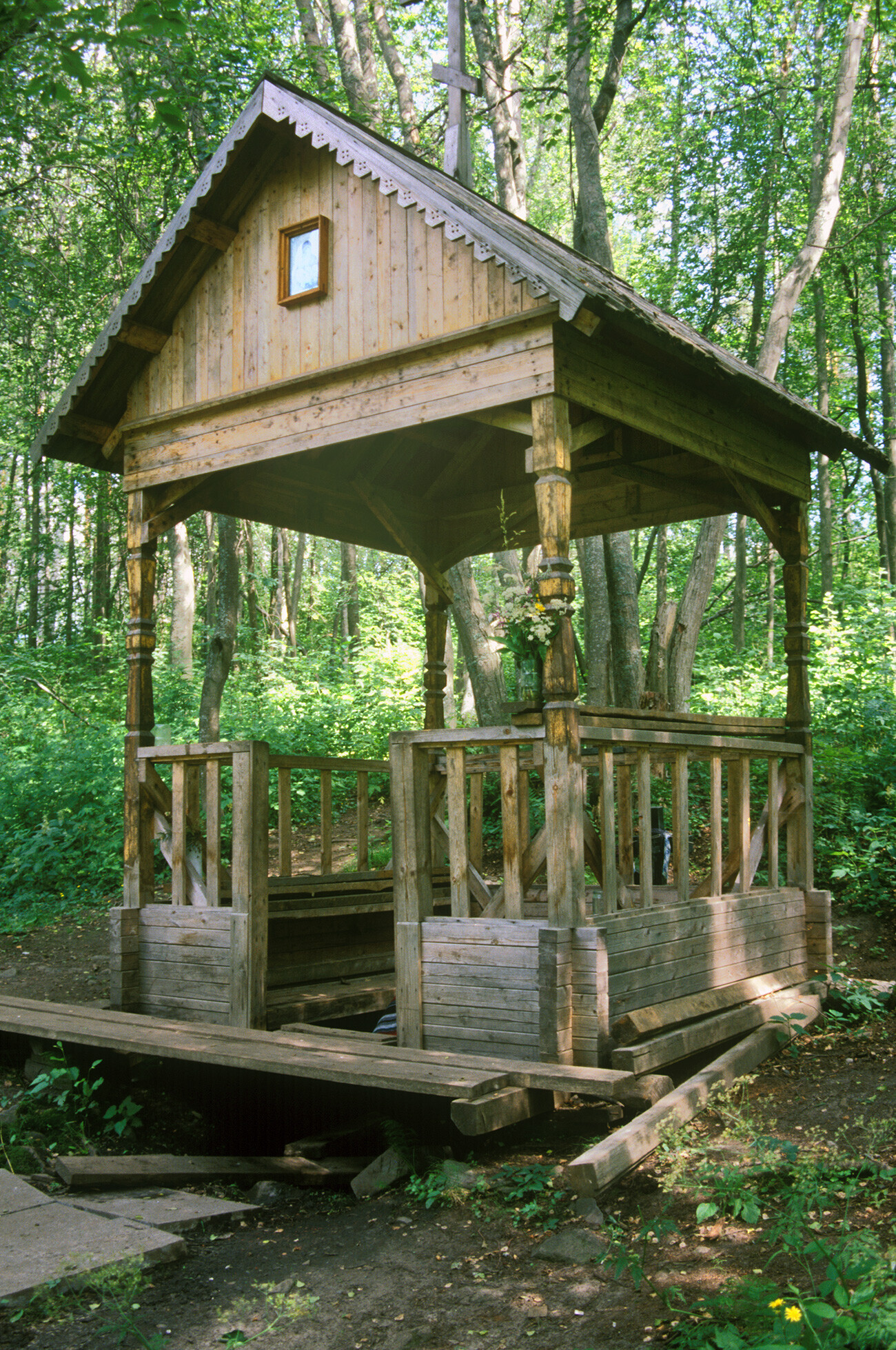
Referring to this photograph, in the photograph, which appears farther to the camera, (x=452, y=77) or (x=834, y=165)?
(x=834, y=165)

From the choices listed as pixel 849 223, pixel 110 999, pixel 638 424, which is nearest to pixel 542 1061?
pixel 110 999

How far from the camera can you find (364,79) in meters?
15.2

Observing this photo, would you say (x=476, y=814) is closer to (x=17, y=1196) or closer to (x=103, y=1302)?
(x=17, y=1196)

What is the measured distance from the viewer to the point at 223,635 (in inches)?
519

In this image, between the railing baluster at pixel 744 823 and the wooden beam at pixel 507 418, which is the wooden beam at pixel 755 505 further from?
the wooden beam at pixel 507 418

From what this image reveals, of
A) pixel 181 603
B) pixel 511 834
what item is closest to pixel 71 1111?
pixel 511 834

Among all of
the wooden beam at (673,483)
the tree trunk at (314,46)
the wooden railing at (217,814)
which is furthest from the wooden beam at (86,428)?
the tree trunk at (314,46)

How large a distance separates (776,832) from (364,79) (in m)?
12.5

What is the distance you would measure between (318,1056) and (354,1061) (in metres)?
0.27

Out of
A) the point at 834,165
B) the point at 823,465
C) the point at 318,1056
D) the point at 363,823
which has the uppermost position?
the point at 834,165

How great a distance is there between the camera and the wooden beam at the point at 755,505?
815cm

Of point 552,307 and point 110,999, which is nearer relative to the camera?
point 552,307

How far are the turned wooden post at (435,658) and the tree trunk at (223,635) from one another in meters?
3.93

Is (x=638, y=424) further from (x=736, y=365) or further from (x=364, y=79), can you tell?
(x=364, y=79)
